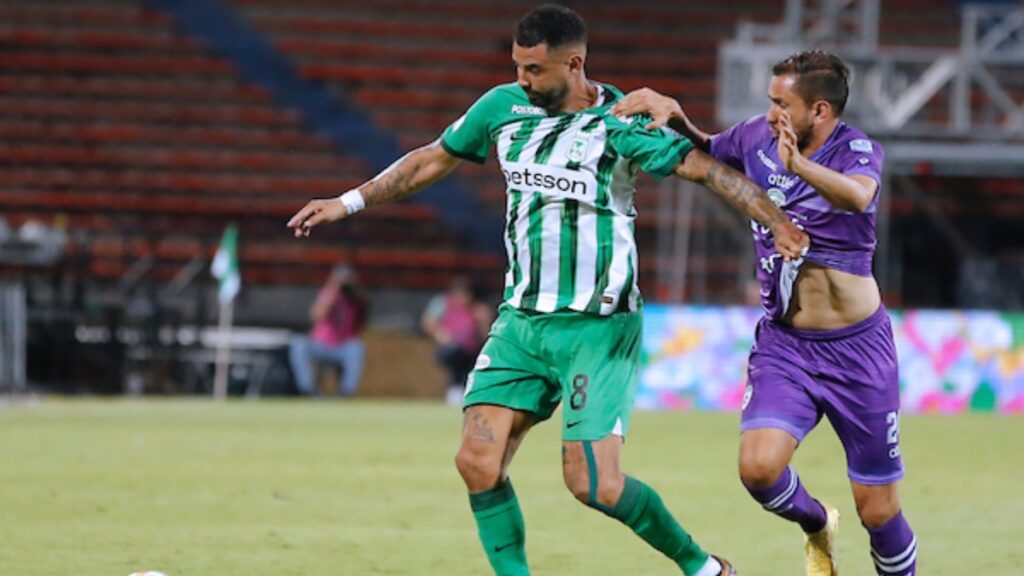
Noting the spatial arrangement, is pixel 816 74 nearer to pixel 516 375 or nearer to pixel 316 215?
pixel 516 375

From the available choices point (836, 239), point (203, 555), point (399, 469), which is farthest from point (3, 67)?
point (836, 239)

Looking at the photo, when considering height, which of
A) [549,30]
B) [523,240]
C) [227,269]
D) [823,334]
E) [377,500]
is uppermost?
[549,30]

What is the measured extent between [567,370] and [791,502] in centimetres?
121

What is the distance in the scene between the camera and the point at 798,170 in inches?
252

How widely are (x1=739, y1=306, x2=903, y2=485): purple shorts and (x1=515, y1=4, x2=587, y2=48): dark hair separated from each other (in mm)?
1547

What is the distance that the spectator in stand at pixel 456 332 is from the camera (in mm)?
22953

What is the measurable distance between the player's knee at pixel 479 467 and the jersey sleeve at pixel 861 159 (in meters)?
1.74

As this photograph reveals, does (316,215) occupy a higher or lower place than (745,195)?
lower

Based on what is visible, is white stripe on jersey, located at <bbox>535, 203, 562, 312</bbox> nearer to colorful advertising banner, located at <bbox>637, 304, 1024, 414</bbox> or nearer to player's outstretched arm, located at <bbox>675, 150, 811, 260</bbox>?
player's outstretched arm, located at <bbox>675, 150, 811, 260</bbox>

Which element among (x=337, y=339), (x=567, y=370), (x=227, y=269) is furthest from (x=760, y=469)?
(x=227, y=269)

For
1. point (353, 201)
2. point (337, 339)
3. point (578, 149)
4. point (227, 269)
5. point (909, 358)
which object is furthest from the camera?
point (337, 339)

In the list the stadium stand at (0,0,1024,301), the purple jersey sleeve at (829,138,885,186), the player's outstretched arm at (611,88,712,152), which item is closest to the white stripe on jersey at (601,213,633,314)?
the player's outstretched arm at (611,88,712,152)

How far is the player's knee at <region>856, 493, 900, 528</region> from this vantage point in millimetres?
6984

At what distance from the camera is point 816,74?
687 cm
